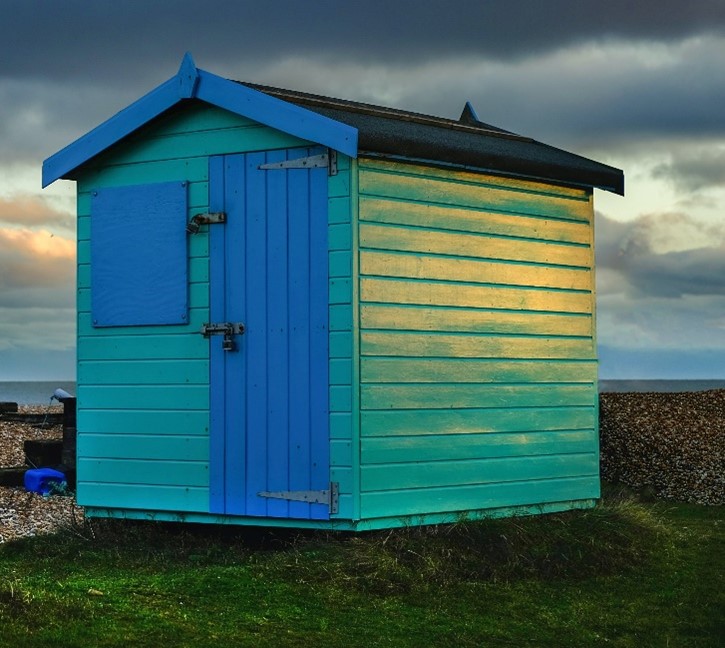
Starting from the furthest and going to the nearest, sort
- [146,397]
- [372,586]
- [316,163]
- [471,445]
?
1. [146,397]
2. [471,445]
3. [316,163]
4. [372,586]

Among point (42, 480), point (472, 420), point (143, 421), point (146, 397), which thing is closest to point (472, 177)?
point (472, 420)

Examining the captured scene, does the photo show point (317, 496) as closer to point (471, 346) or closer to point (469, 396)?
point (469, 396)

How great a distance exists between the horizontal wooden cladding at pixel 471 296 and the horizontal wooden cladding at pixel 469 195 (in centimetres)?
66

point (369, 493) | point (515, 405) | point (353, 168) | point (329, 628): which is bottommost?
point (329, 628)

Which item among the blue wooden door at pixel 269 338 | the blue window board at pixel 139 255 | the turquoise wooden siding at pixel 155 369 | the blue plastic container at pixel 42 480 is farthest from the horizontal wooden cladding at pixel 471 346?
the blue plastic container at pixel 42 480

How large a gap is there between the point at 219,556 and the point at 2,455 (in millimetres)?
9219

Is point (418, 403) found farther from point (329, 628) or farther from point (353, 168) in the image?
point (329, 628)

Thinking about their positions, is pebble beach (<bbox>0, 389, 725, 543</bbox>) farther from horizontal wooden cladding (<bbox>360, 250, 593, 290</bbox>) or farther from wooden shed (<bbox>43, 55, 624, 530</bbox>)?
horizontal wooden cladding (<bbox>360, 250, 593, 290</bbox>)

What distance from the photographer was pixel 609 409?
17297 mm

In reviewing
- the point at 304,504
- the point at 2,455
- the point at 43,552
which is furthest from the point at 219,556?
the point at 2,455

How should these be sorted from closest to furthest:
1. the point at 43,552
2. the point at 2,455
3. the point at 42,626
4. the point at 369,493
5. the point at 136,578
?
the point at 42,626 → the point at 136,578 → the point at 369,493 → the point at 43,552 → the point at 2,455

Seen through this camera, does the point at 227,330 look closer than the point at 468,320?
Yes

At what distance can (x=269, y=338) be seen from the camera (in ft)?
29.3

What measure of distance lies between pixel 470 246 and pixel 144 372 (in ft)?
9.30
